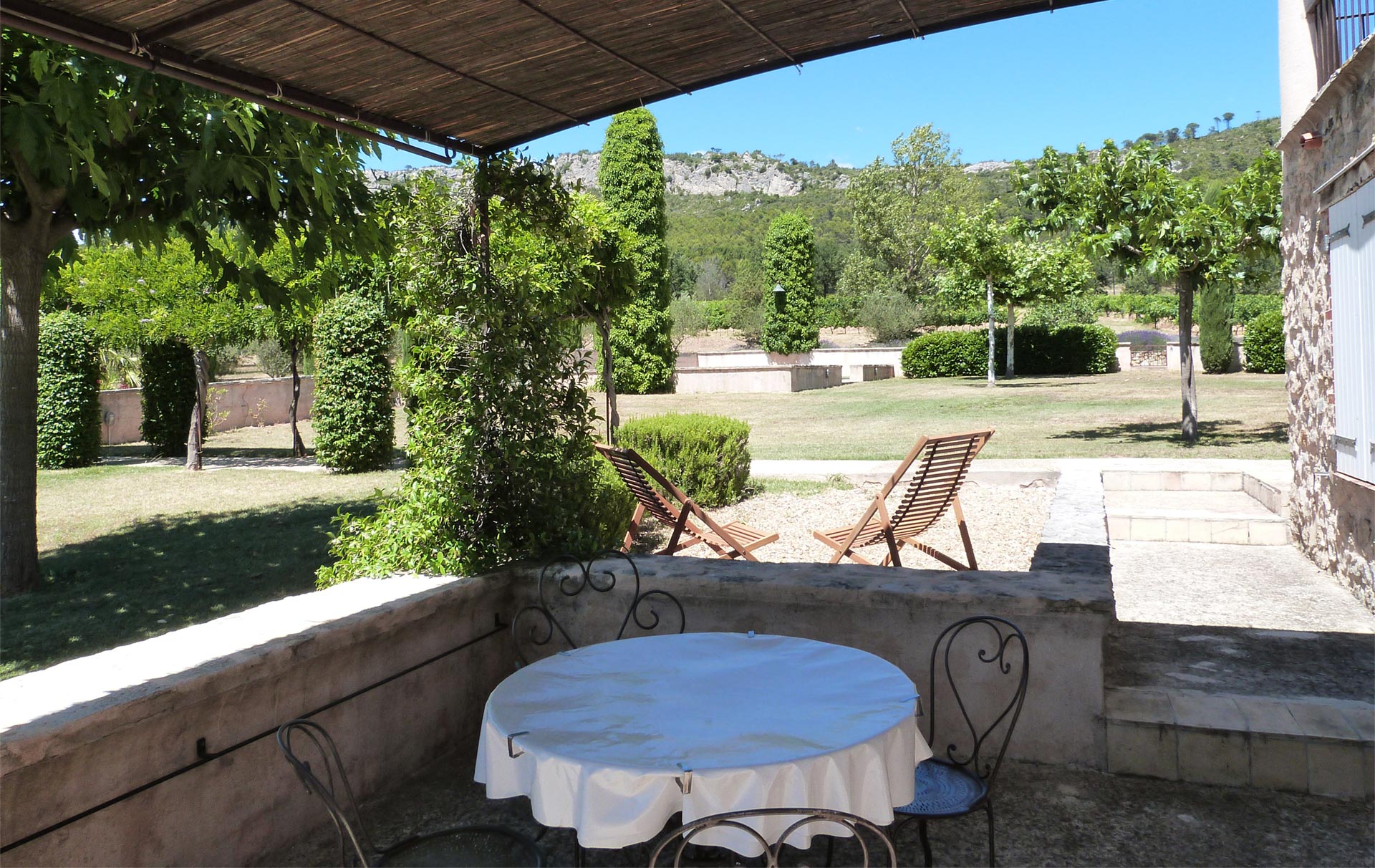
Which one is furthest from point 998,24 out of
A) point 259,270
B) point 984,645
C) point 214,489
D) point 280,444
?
point 280,444

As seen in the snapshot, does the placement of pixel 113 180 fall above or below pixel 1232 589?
above

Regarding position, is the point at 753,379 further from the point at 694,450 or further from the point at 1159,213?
the point at 694,450

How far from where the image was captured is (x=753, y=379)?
24.3 m

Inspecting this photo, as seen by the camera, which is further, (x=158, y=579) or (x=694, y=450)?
(x=694, y=450)

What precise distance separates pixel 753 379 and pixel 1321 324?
62.5ft

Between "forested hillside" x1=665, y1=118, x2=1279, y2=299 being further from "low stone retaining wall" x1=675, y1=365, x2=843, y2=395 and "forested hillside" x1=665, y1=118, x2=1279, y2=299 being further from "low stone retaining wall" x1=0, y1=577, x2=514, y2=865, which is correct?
"low stone retaining wall" x1=0, y1=577, x2=514, y2=865

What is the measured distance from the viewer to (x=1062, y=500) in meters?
5.85

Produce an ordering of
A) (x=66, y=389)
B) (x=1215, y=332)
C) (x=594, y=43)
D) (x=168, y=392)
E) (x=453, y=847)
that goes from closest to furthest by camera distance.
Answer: (x=453, y=847)
(x=594, y=43)
(x=66, y=389)
(x=168, y=392)
(x=1215, y=332)

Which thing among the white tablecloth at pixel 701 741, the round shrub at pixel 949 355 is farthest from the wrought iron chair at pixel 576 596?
the round shrub at pixel 949 355

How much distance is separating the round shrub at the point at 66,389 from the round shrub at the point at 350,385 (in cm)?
369

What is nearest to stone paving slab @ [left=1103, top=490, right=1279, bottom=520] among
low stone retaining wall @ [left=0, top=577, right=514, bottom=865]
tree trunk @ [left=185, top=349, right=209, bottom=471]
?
low stone retaining wall @ [left=0, top=577, right=514, bottom=865]

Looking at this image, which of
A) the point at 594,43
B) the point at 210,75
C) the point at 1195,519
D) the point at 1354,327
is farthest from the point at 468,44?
the point at 1195,519

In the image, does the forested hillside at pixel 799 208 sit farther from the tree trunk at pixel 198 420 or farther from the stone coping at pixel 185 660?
the stone coping at pixel 185 660

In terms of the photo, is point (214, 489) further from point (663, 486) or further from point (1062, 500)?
point (1062, 500)
